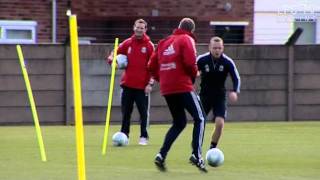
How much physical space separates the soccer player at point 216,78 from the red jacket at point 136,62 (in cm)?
209

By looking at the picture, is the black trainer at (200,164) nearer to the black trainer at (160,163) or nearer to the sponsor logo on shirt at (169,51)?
the black trainer at (160,163)

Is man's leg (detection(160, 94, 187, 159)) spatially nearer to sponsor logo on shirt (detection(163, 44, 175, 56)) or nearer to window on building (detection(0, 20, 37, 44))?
sponsor logo on shirt (detection(163, 44, 175, 56))

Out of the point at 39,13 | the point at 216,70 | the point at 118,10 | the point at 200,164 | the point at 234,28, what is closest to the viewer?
the point at 200,164

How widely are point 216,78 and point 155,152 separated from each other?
5.91 ft

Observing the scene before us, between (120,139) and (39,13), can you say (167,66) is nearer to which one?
(120,139)

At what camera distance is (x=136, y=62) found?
13438mm

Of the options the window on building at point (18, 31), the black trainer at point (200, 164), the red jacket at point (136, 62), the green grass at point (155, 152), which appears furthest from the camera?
the window on building at point (18, 31)

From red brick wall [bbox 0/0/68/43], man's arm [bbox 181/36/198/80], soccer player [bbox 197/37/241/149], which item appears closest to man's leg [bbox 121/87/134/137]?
soccer player [bbox 197/37/241/149]

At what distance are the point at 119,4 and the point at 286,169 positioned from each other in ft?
43.3

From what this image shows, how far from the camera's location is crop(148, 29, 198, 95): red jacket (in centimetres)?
1037

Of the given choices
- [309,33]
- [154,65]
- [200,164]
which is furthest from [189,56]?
[309,33]

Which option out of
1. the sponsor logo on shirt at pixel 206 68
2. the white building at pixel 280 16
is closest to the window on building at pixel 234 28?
the white building at pixel 280 16

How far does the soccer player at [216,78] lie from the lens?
36.8 feet

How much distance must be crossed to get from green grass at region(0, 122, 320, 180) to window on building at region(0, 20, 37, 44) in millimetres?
5029
